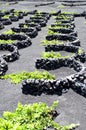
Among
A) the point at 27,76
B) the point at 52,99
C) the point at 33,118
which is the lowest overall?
the point at 52,99

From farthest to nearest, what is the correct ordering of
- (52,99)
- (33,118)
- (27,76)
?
(27,76), (52,99), (33,118)

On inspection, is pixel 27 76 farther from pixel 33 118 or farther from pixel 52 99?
pixel 33 118

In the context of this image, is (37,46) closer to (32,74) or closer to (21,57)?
(21,57)

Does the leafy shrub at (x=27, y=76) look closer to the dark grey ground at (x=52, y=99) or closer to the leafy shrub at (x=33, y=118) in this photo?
the dark grey ground at (x=52, y=99)

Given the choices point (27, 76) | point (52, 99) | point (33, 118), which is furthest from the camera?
point (27, 76)

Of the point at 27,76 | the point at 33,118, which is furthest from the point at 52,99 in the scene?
the point at 33,118

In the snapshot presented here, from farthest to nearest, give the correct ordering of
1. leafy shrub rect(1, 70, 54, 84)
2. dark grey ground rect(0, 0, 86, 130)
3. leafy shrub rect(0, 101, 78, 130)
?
leafy shrub rect(1, 70, 54, 84) → dark grey ground rect(0, 0, 86, 130) → leafy shrub rect(0, 101, 78, 130)

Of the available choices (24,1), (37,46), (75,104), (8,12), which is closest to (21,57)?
(37,46)

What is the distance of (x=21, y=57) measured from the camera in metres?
42.6

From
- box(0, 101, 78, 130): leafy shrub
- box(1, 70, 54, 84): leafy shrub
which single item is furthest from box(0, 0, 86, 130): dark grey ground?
box(0, 101, 78, 130): leafy shrub

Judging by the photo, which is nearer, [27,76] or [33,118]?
[33,118]

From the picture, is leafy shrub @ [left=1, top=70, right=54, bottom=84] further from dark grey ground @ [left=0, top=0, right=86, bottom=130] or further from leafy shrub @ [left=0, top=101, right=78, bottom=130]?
leafy shrub @ [left=0, top=101, right=78, bottom=130]

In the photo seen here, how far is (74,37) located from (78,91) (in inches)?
837

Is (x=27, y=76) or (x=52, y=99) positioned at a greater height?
(x=27, y=76)
